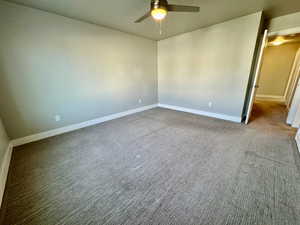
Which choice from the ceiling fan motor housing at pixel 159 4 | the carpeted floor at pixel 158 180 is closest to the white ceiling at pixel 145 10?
the ceiling fan motor housing at pixel 159 4

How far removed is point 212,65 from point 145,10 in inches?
85.1

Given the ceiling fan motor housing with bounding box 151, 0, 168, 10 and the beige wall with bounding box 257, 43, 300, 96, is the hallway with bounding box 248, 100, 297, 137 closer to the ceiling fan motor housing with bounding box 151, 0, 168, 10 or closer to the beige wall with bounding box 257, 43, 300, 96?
the beige wall with bounding box 257, 43, 300, 96

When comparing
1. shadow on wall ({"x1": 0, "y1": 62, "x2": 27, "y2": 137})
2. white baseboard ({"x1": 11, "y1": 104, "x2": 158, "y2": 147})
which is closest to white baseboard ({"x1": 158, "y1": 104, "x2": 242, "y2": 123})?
white baseboard ({"x1": 11, "y1": 104, "x2": 158, "y2": 147})

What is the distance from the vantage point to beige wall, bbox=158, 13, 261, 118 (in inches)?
109

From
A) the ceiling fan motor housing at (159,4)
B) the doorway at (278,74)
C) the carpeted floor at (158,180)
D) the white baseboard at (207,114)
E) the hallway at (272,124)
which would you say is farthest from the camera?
the doorway at (278,74)

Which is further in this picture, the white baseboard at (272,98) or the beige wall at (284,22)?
the white baseboard at (272,98)

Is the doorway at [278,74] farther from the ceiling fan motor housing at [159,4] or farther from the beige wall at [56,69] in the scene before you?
the beige wall at [56,69]

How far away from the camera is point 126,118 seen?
3.68 meters

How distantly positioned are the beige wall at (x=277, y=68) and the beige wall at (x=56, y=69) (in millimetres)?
5847

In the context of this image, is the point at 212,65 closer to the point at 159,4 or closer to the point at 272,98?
the point at 159,4

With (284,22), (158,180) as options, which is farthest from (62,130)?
(284,22)

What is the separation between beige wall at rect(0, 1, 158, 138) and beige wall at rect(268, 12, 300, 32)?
335cm

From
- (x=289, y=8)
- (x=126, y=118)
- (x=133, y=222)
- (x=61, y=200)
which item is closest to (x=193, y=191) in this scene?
(x=133, y=222)

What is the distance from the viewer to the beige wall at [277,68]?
496 cm
